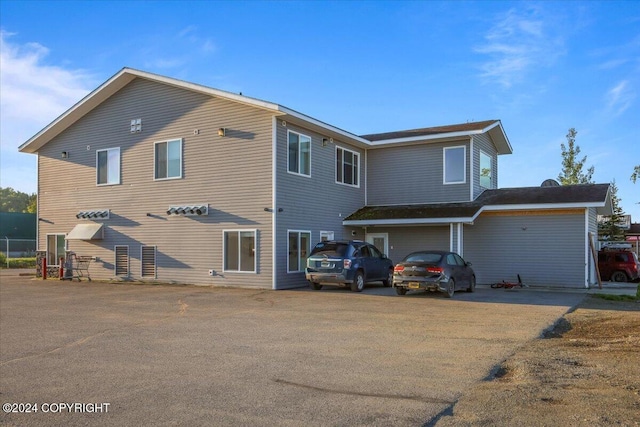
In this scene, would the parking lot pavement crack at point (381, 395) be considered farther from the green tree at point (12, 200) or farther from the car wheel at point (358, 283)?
the green tree at point (12, 200)

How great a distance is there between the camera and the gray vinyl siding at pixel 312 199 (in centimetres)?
1980

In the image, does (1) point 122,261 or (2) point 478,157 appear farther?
(2) point 478,157

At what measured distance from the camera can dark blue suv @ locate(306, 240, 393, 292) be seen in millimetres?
18219

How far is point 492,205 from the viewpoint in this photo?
22094 mm

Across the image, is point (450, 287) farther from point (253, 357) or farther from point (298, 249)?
point (253, 357)

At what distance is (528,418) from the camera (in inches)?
211

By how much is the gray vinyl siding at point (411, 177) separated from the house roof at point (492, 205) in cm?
55

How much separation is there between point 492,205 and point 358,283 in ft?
23.2

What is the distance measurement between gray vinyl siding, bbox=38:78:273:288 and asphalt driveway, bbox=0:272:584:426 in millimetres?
5136

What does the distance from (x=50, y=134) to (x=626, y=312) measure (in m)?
24.1

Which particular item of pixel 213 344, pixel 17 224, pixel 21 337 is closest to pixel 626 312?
pixel 213 344

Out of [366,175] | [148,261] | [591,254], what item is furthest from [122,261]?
[591,254]

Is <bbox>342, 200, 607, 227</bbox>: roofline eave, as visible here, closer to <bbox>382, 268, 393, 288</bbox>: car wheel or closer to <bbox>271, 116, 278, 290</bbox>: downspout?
<bbox>382, 268, 393, 288</bbox>: car wheel

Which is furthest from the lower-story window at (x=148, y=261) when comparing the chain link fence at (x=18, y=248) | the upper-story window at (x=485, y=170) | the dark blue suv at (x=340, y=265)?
the chain link fence at (x=18, y=248)
